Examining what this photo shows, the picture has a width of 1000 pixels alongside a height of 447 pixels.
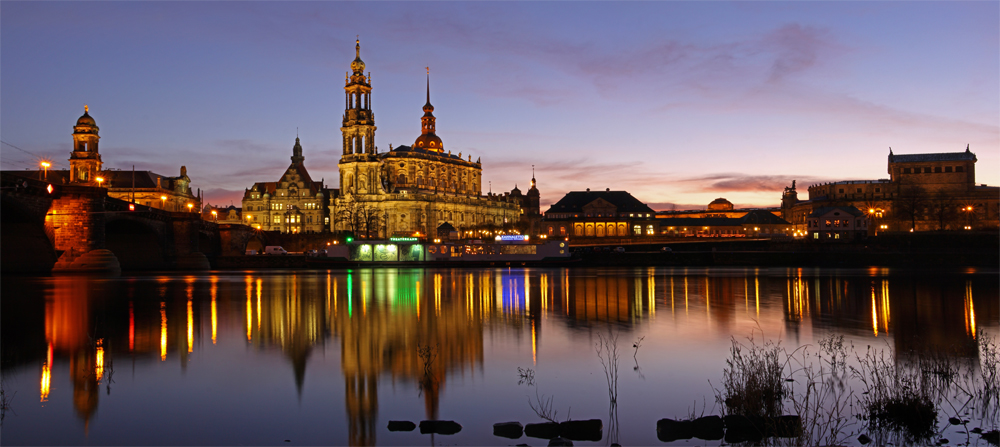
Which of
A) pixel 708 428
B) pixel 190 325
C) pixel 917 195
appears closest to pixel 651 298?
pixel 190 325

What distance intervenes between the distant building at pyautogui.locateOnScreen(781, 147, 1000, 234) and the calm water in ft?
370

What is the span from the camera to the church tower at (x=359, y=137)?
136m

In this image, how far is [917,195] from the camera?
13900cm

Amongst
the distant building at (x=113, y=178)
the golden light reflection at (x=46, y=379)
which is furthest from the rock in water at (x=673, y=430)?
the distant building at (x=113, y=178)

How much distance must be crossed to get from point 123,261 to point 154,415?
238ft

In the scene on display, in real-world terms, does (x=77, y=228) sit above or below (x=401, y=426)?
above

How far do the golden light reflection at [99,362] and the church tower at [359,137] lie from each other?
118m

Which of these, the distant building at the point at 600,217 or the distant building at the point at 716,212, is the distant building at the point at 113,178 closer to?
the distant building at the point at 600,217

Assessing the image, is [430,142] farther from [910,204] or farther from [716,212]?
[910,204]

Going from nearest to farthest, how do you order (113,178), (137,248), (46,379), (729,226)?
1. (46,379)
2. (137,248)
3. (113,178)
4. (729,226)

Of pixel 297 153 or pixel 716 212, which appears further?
pixel 716 212

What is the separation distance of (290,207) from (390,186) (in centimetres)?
2034

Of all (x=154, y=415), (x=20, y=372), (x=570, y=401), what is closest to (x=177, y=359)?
(x=20, y=372)

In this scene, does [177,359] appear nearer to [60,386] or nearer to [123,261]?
[60,386]
